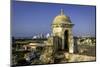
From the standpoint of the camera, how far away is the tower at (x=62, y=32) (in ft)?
11.7

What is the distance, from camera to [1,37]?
3227mm

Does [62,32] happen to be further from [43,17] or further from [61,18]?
[43,17]

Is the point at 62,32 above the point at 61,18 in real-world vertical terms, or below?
below

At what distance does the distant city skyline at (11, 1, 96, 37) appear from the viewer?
3381 mm

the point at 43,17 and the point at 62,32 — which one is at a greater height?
the point at 43,17

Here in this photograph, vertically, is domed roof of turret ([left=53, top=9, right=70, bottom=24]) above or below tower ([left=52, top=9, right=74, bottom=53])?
above

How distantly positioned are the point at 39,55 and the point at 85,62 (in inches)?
30.1

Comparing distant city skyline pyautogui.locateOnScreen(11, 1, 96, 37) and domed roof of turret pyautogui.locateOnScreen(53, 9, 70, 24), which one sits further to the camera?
domed roof of turret pyautogui.locateOnScreen(53, 9, 70, 24)

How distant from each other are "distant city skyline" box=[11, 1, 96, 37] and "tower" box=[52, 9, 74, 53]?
0.06m

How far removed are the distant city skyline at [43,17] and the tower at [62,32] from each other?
0.06 m

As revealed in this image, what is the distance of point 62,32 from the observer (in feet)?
11.8

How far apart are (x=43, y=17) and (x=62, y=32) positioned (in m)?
0.37

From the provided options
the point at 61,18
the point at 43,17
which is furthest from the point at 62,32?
the point at 43,17

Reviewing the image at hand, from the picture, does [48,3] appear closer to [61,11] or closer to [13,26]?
[61,11]
